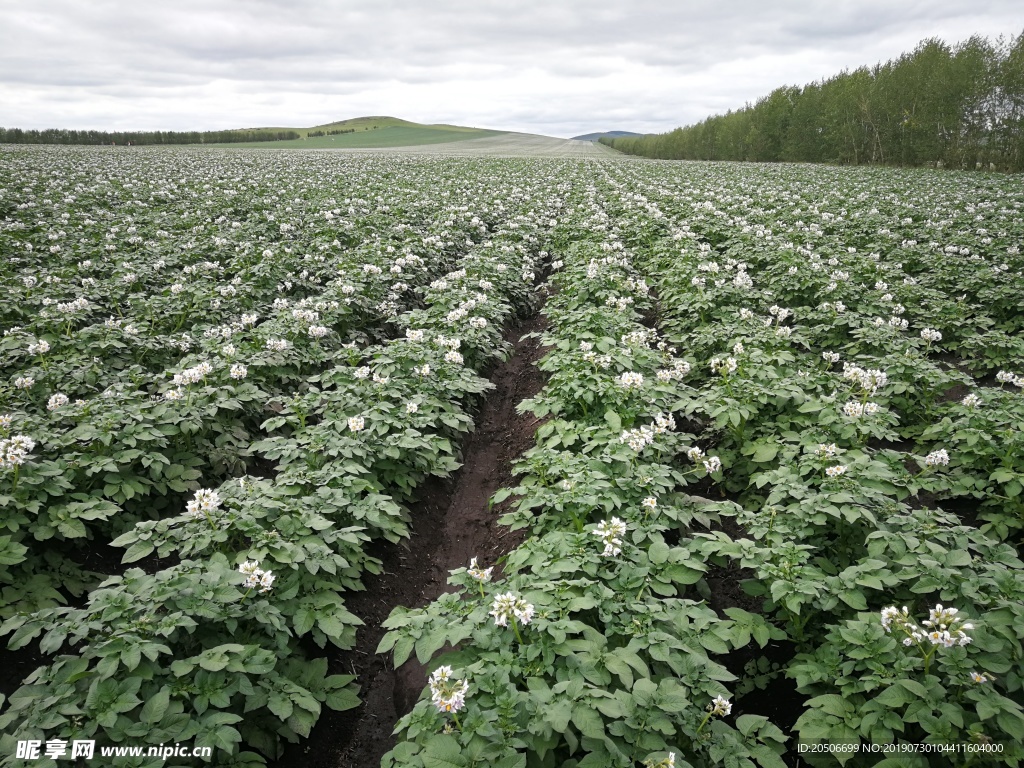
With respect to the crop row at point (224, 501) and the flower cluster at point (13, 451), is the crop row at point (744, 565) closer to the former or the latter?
the crop row at point (224, 501)

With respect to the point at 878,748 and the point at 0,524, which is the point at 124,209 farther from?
the point at 878,748

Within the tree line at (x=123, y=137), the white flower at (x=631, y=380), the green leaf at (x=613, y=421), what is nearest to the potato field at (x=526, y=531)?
the white flower at (x=631, y=380)

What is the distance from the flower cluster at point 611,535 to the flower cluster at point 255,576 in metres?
1.92

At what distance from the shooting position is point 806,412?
16.0 ft

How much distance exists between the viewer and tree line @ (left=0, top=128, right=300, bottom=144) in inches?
2203

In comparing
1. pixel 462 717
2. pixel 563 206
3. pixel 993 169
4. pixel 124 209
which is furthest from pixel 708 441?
pixel 993 169

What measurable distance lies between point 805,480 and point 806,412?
1.09m

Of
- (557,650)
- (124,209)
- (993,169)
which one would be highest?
(993,169)

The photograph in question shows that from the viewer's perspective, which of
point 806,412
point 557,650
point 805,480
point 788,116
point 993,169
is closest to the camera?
point 557,650

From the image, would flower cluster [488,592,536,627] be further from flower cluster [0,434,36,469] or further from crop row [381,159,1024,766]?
flower cluster [0,434,36,469]

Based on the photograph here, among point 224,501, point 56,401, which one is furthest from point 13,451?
point 224,501

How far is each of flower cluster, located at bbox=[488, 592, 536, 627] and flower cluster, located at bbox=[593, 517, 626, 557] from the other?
2.13 ft

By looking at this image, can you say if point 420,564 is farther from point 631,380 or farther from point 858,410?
point 858,410

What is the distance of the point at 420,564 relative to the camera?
4762 mm
